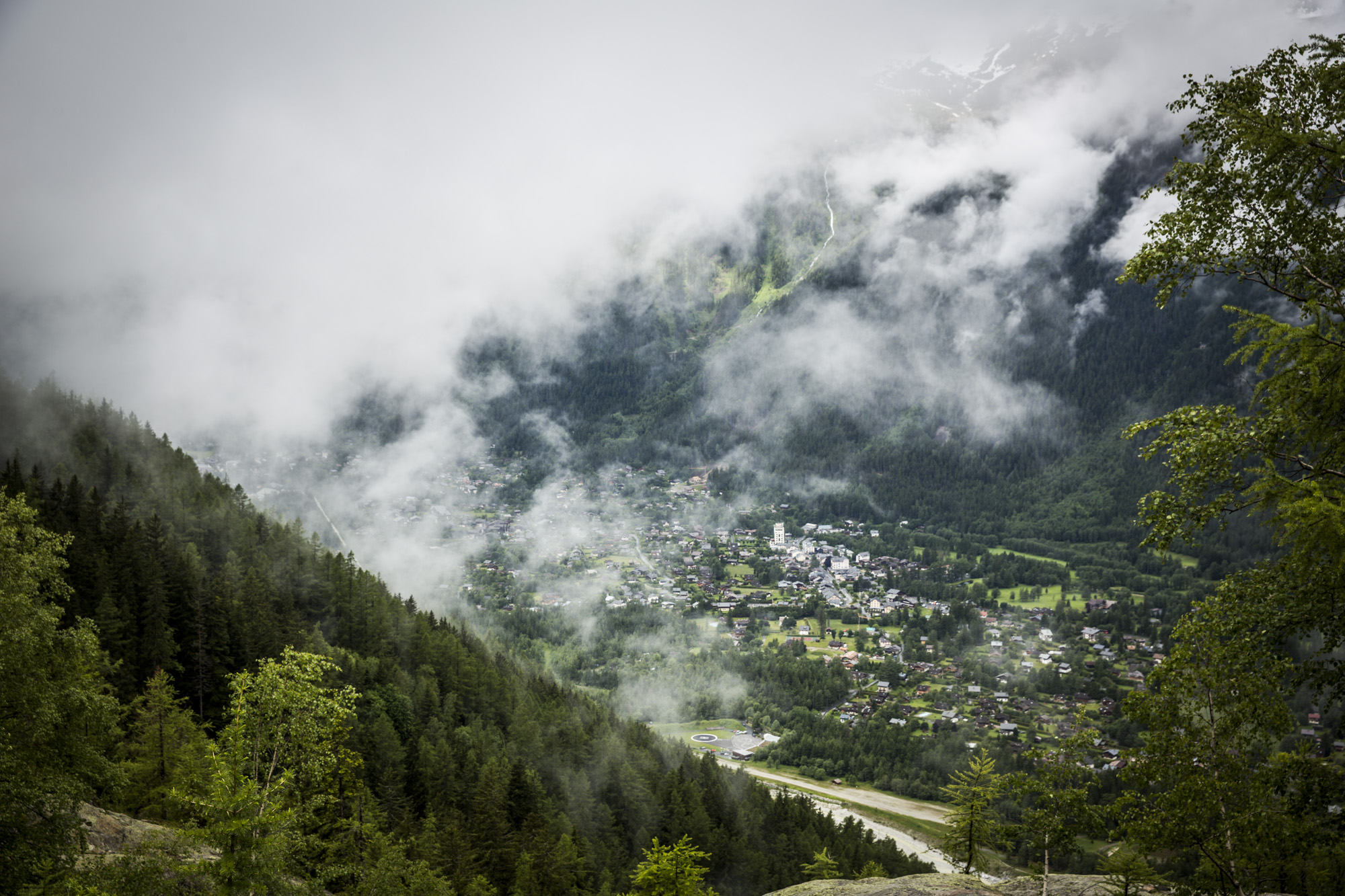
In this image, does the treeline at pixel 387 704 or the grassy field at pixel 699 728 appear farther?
the grassy field at pixel 699 728

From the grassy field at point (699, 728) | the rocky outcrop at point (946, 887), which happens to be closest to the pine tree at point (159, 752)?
the rocky outcrop at point (946, 887)

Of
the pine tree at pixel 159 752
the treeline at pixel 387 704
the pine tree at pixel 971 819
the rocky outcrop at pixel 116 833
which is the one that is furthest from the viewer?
the treeline at pixel 387 704

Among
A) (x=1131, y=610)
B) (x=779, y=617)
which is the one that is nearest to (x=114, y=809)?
(x=779, y=617)

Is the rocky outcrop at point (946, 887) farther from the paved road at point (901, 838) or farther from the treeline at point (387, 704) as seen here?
the paved road at point (901, 838)

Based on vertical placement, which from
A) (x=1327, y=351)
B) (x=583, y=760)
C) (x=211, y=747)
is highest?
(x=1327, y=351)

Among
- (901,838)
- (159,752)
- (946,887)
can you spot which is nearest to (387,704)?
(159,752)

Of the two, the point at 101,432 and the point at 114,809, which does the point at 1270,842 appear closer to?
the point at 114,809
